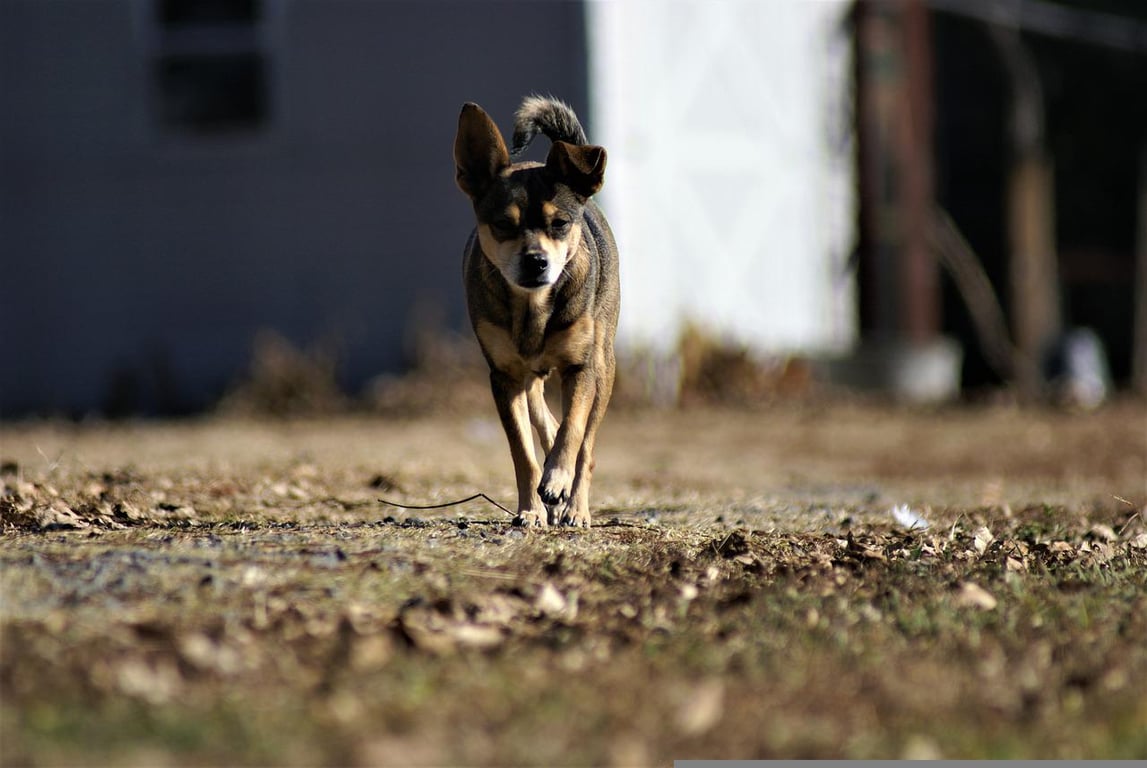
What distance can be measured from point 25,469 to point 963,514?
4.04 meters

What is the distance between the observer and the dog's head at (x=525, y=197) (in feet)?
15.4

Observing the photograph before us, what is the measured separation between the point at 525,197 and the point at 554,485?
0.95 meters

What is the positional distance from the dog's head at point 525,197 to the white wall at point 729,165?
7434mm

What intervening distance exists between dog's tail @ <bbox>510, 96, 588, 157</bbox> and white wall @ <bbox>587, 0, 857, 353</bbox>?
7343 millimetres

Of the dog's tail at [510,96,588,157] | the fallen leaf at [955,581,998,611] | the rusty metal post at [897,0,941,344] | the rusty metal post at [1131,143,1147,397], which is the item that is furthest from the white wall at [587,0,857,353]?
the fallen leaf at [955,581,998,611]

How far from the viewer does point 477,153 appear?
4.91 metres

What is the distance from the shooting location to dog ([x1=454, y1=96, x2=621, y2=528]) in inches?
187

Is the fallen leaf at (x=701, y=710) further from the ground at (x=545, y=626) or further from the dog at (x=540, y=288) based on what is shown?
the dog at (x=540, y=288)

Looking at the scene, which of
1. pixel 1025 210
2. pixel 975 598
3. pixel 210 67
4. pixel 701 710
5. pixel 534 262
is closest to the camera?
pixel 701 710

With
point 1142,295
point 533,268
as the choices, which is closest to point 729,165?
point 1142,295

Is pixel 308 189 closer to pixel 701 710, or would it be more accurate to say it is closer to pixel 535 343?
pixel 535 343

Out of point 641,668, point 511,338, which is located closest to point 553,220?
point 511,338

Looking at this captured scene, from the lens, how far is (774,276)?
15.3m

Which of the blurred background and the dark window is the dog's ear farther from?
the dark window
